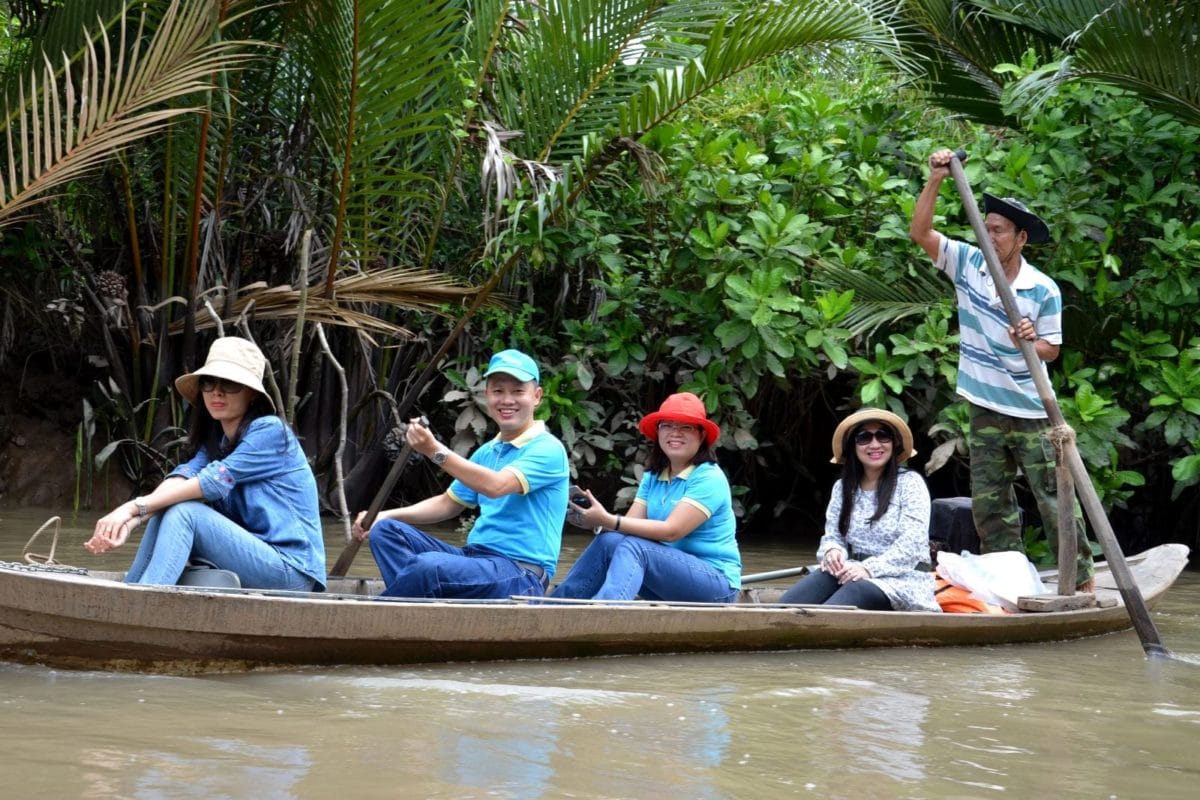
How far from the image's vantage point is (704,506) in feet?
17.4

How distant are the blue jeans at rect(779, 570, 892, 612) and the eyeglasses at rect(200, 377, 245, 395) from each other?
2311mm

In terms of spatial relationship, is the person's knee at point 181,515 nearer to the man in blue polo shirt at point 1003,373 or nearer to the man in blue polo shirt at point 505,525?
the man in blue polo shirt at point 505,525

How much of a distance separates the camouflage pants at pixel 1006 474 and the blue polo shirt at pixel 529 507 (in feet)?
6.54

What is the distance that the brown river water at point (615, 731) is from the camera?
3.21 m

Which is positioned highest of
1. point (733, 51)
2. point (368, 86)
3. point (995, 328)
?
point (733, 51)

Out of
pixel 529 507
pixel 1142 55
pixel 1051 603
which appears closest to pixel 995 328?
pixel 1051 603

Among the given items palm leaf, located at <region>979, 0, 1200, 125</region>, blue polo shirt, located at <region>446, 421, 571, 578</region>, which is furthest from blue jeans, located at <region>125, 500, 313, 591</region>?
palm leaf, located at <region>979, 0, 1200, 125</region>

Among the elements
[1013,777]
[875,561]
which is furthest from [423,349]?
[1013,777]

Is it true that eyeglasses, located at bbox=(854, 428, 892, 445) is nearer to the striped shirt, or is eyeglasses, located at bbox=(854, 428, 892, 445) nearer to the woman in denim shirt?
the striped shirt

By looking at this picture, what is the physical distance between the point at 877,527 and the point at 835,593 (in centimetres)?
30

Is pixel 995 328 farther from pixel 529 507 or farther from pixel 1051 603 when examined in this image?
pixel 529 507

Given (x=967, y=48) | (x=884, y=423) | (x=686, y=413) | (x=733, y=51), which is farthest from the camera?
(x=967, y=48)

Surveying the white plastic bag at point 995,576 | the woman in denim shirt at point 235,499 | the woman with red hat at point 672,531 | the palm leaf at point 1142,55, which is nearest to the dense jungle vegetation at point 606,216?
the palm leaf at point 1142,55

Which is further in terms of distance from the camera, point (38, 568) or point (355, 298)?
point (355, 298)
